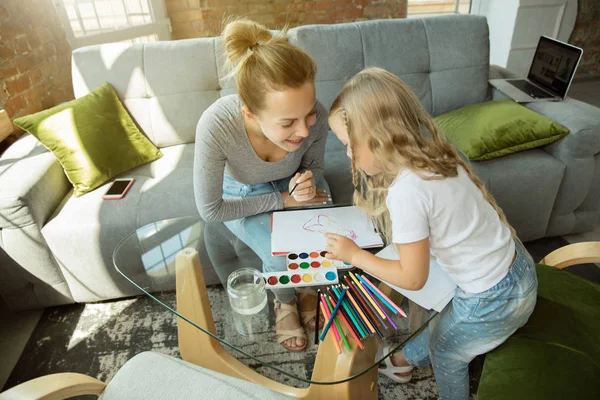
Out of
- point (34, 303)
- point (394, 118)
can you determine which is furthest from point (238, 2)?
point (394, 118)

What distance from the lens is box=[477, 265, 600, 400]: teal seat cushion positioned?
87 cm

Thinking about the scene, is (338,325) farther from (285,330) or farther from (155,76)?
(155,76)

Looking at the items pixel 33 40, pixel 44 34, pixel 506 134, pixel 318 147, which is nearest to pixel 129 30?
pixel 44 34

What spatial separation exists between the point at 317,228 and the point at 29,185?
1.14 meters

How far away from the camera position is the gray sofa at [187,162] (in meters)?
1.52

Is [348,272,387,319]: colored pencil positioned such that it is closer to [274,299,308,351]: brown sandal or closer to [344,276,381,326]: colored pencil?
[344,276,381,326]: colored pencil

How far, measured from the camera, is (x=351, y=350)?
2.65 ft

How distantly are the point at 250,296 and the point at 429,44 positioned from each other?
1.68 metres

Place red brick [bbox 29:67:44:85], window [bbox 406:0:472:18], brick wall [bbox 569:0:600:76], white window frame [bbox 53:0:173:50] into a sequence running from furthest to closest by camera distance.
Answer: window [bbox 406:0:472:18] < brick wall [bbox 569:0:600:76] < white window frame [bbox 53:0:173:50] < red brick [bbox 29:67:44:85]


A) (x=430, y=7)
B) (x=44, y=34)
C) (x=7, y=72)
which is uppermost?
(x=44, y=34)

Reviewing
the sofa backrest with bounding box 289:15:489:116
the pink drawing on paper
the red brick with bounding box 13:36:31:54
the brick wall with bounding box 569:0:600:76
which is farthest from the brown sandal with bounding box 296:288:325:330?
the brick wall with bounding box 569:0:600:76

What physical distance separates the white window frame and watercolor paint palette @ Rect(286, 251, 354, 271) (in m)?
2.41

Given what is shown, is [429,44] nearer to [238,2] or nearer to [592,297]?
[592,297]

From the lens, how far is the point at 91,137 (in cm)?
169
